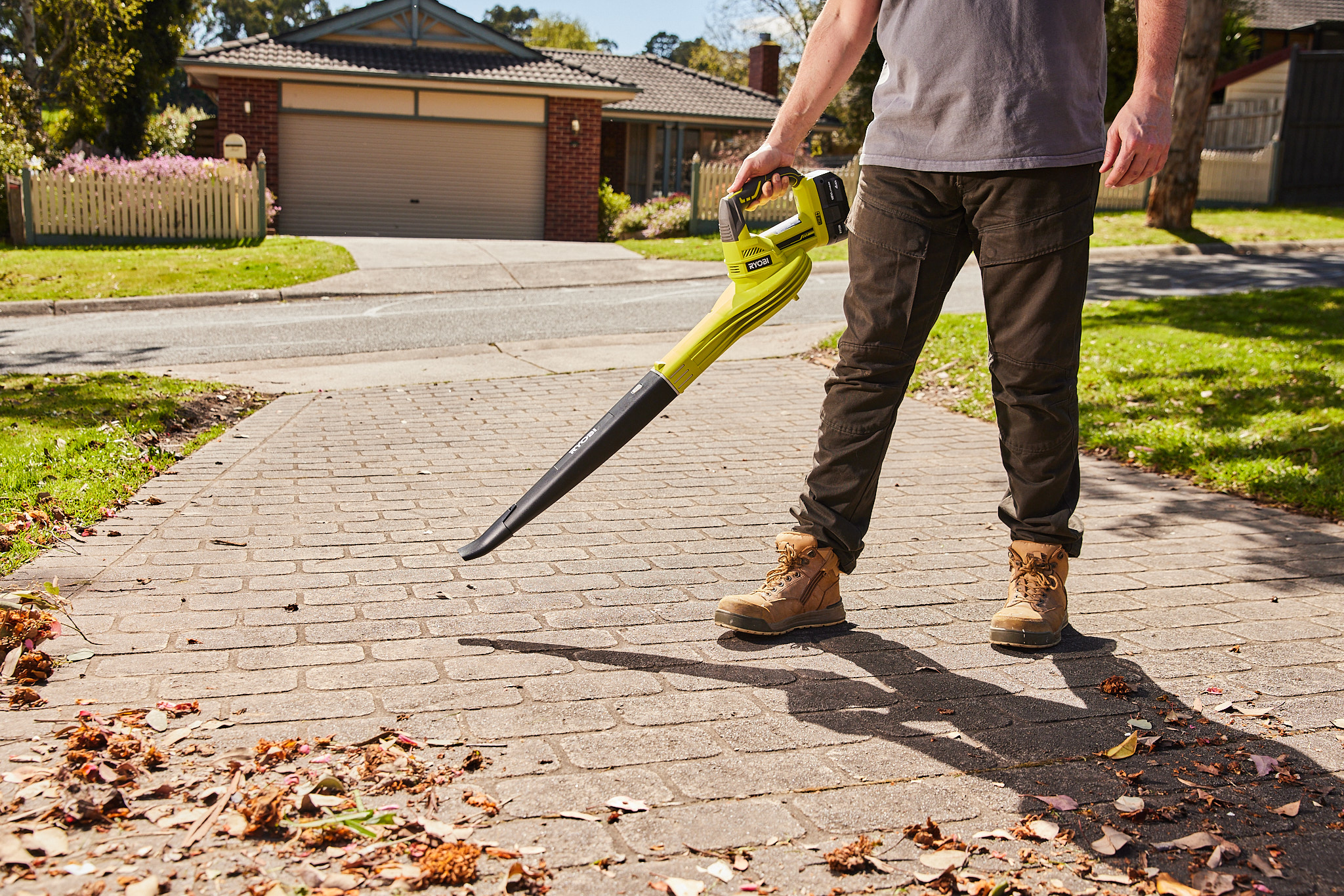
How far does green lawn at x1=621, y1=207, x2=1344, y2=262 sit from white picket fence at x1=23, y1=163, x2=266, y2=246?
602 cm

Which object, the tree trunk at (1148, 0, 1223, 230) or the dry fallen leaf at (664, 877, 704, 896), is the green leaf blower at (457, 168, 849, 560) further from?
the tree trunk at (1148, 0, 1223, 230)

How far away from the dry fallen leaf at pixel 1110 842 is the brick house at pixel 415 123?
22446 millimetres

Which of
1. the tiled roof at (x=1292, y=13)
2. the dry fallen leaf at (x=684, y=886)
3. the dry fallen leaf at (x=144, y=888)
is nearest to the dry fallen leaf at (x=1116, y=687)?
the dry fallen leaf at (x=684, y=886)

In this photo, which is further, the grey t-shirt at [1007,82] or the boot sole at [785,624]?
the boot sole at [785,624]

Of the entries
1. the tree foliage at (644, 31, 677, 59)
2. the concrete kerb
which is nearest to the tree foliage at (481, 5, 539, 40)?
the tree foliage at (644, 31, 677, 59)

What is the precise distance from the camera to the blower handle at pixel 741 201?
10.1ft

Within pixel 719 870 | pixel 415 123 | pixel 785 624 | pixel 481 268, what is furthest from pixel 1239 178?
pixel 719 870

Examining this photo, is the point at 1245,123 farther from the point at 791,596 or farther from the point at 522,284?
the point at 791,596

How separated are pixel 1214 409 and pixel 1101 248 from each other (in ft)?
35.0

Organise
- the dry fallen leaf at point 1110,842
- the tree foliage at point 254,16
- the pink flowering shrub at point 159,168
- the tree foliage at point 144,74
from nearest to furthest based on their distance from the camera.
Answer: the dry fallen leaf at point 1110,842 < the pink flowering shrub at point 159,168 < the tree foliage at point 144,74 < the tree foliage at point 254,16

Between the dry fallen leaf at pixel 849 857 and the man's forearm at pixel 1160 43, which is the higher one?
the man's forearm at pixel 1160 43

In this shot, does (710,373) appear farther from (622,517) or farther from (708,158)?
(708,158)

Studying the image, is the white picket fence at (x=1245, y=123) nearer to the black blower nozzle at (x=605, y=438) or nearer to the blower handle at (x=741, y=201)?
the blower handle at (x=741, y=201)

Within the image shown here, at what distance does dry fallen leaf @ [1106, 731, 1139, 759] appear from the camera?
2520 mm
